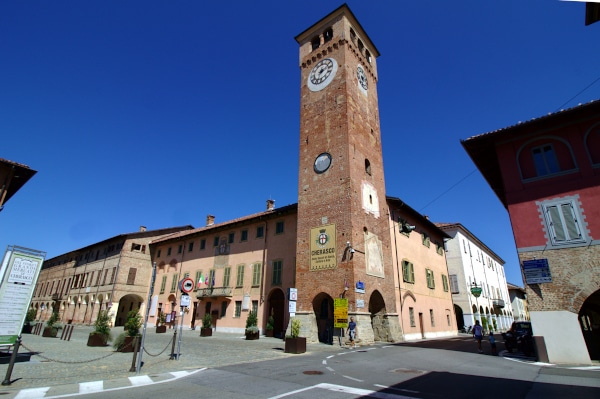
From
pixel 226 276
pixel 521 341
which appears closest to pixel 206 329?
pixel 226 276

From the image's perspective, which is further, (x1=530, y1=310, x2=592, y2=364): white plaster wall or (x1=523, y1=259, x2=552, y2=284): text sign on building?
(x1=523, y1=259, x2=552, y2=284): text sign on building

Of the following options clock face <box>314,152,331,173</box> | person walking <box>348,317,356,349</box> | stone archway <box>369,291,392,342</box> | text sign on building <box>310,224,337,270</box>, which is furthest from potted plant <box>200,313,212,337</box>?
clock face <box>314,152,331,173</box>

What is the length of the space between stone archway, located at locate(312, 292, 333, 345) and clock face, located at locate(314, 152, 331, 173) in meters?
7.87

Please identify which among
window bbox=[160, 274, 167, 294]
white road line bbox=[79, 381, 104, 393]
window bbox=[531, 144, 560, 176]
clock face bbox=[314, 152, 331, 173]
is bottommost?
white road line bbox=[79, 381, 104, 393]

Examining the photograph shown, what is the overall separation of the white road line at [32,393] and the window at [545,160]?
16420mm

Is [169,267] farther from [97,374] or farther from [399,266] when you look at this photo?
[97,374]

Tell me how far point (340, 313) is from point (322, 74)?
56.0 feet

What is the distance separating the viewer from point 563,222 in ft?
38.4

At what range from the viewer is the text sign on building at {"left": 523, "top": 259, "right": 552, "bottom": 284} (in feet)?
37.7

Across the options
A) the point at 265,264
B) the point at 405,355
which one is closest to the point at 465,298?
the point at 265,264

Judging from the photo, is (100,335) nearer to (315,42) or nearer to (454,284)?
(315,42)

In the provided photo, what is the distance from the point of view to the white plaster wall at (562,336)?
34.6 ft

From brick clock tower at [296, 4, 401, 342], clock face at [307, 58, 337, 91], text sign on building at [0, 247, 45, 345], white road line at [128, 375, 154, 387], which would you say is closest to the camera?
white road line at [128, 375, 154, 387]

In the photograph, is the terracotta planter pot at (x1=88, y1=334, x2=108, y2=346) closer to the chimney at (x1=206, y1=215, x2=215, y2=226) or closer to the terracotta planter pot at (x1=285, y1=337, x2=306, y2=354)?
the terracotta planter pot at (x1=285, y1=337, x2=306, y2=354)
